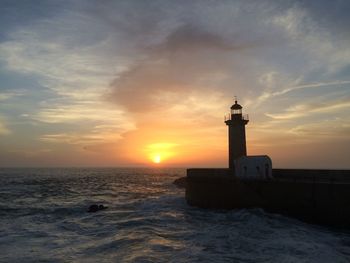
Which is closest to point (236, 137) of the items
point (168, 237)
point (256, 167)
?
point (256, 167)

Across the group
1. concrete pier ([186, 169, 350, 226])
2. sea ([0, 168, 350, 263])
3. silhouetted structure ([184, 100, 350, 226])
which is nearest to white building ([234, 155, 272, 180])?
silhouetted structure ([184, 100, 350, 226])

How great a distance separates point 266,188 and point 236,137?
7.95 meters

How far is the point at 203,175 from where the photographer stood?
29438 millimetres

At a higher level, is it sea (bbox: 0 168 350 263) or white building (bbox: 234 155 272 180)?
white building (bbox: 234 155 272 180)

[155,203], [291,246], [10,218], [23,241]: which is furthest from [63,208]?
[291,246]

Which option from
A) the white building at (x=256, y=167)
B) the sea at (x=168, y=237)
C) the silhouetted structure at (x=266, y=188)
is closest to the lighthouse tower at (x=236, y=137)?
the silhouetted structure at (x=266, y=188)

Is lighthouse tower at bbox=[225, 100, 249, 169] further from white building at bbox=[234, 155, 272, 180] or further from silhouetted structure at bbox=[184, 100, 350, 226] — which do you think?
white building at bbox=[234, 155, 272, 180]

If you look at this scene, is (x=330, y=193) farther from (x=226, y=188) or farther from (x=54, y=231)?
(x=54, y=231)

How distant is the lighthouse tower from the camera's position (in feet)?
99.8

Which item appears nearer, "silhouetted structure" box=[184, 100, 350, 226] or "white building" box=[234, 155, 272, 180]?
"silhouetted structure" box=[184, 100, 350, 226]

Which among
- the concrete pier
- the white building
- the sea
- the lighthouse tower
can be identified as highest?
the lighthouse tower

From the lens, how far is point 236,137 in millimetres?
30578

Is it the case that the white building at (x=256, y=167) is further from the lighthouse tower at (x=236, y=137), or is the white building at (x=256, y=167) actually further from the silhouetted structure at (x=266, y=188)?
the lighthouse tower at (x=236, y=137)

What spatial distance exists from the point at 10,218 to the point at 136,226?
32.5ft
